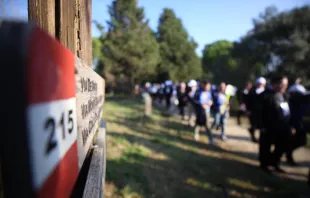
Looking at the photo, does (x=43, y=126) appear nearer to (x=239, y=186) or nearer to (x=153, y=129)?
(x=239, y=186)

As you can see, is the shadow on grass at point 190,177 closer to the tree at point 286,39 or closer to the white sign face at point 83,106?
the white sign face at point 83,106

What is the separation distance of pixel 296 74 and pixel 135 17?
819 inches

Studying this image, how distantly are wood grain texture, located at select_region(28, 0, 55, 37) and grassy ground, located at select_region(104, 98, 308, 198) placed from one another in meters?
2.68

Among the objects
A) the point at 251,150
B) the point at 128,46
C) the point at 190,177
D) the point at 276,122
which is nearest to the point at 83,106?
the point at 190,177

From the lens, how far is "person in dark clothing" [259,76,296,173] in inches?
164

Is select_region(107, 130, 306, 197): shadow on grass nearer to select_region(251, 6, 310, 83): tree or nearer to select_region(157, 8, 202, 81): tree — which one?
select_region(251, 6, 310, 83): tree

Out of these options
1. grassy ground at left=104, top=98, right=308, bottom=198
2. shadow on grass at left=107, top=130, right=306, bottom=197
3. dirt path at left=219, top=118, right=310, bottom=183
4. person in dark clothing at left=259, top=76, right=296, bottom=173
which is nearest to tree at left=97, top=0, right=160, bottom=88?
dirt path at left=219, top=118, right=310, bottom=183

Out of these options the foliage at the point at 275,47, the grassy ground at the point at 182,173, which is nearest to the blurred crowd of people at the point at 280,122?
the grassy ground at the point at 182,173

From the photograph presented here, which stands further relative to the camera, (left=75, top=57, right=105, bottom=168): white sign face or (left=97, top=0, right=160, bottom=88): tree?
(left=97, top=0, right=160, bottom=88): tree

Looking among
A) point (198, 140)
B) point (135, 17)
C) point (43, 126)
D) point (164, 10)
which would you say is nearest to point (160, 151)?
point (198, 140)

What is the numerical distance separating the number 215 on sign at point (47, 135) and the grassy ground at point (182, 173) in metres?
2.79

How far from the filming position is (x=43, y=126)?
45 centimetres

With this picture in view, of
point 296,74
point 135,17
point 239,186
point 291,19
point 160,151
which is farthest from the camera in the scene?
point 135,17

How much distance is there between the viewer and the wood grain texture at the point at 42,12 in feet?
3.08
